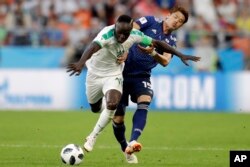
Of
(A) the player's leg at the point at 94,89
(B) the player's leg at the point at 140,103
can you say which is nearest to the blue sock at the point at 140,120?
(B) the player's leg at the point at 140,103

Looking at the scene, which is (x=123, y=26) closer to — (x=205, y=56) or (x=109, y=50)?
(x=109, y=50)

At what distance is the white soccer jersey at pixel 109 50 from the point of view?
38.1ft

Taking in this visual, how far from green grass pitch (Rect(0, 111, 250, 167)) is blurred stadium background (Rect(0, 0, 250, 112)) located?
0.71 metres

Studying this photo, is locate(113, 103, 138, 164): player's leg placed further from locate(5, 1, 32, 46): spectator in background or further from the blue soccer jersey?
locate(5, 1, 32, 46): spectator in background

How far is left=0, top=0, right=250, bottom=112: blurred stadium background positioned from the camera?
2320cm

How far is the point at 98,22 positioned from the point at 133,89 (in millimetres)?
12813

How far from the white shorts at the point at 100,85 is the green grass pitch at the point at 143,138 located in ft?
3.18

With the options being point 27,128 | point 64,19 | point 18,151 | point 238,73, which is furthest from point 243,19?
point 18,151

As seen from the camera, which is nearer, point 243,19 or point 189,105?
point 189,105

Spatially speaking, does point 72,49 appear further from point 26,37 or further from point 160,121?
point 160,121

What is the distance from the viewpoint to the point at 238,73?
2339cm

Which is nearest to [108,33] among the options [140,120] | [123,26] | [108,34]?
[108,34]

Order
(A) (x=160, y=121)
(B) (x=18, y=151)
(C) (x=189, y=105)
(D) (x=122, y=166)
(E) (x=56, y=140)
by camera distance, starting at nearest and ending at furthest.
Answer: (D) (x=122, y=166)
(B) (x=18, y=151)
(E) (x=56, y=140)
(A) (x=160, y=121)
(C) (x=189, y=105)

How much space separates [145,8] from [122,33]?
46.0ft
